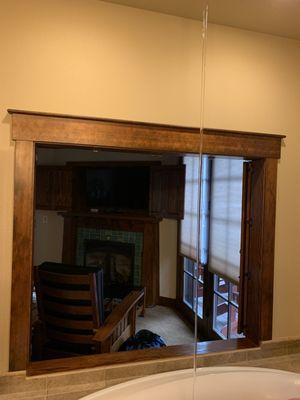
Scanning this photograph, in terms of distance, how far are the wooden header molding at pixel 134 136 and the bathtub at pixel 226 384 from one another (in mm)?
1258

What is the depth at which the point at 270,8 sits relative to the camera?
6.28 feet

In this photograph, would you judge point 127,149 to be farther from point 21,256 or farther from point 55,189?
point 55,189

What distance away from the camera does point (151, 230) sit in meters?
4.87

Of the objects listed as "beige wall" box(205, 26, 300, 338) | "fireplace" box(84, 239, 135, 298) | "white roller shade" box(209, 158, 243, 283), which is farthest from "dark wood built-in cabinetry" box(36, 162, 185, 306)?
"beige wall" box(205, 26, 300, 338)

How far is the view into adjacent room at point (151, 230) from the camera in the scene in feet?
11.8

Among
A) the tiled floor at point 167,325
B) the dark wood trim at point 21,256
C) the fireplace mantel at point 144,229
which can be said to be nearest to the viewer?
the dark wood trim at point 21,256

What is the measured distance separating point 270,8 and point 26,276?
2.01 meters

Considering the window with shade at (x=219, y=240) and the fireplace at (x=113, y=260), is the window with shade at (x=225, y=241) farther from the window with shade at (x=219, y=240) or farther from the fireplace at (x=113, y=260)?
the fireplace at (x=113, y=260)

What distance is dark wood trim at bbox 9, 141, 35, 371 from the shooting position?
67.0 inches

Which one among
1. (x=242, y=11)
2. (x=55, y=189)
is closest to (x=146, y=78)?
(x=242, y=11)

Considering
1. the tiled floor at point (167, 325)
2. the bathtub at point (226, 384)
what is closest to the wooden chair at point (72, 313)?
the bathtub at point (226, 384)

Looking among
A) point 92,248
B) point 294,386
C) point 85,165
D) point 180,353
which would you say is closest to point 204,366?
point 180,353

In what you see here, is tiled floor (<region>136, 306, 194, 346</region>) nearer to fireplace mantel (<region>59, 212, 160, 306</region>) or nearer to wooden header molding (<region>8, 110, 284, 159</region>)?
fireplace mantel (<region>59, 212, 160, 306</region>)

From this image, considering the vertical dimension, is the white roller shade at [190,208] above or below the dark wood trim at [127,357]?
above
